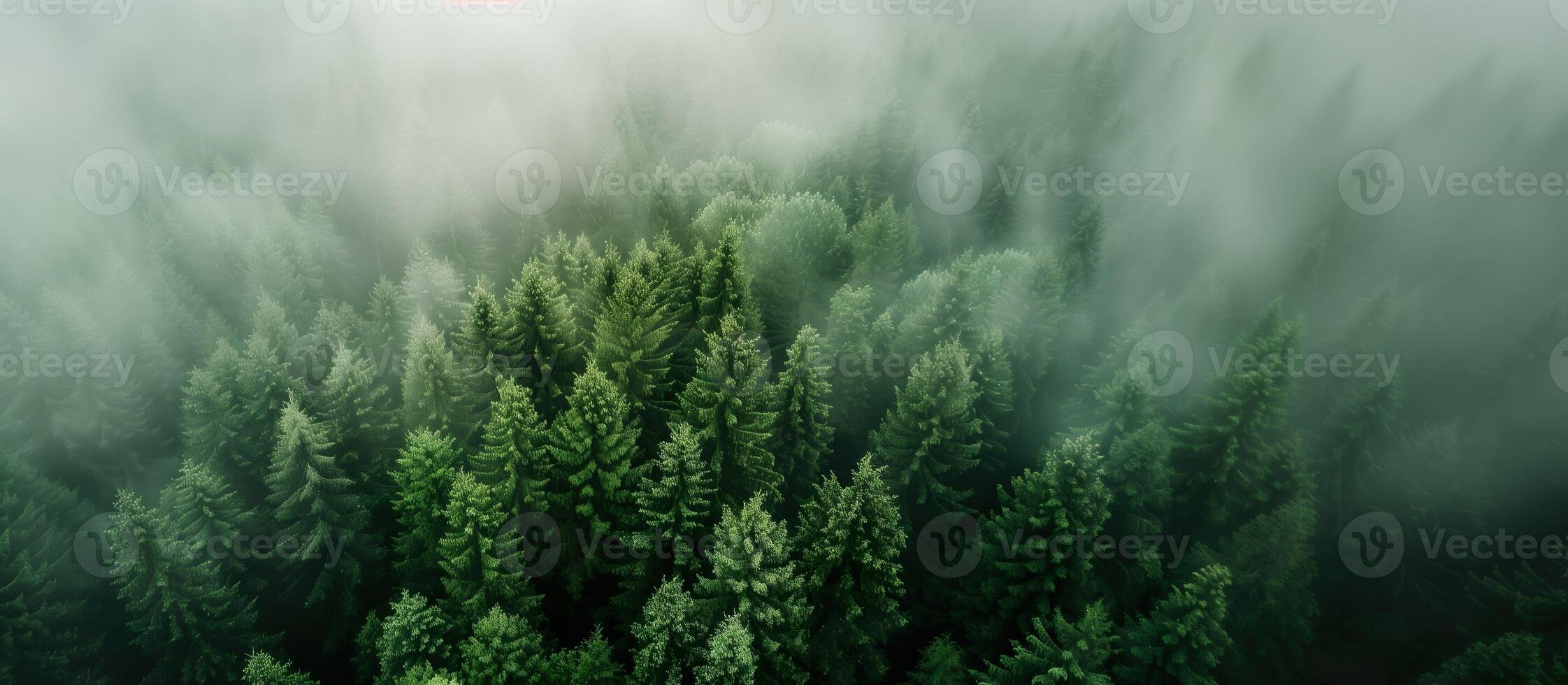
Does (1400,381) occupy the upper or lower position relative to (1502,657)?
upper

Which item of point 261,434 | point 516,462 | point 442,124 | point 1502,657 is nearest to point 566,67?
point 442,124

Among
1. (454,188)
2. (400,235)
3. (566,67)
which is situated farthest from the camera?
(566,67)

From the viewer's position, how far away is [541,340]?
1153 inches

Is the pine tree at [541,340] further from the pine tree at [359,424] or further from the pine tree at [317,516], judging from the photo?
the pine tree at [317,516]

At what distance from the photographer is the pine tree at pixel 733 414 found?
2594 centimetres

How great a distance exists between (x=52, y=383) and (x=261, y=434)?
17.3 m

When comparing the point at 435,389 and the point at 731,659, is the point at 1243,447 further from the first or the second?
the point at 435,389

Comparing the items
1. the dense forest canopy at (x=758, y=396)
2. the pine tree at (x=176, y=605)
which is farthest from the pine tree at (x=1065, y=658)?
the pine tree at (x=176, y=605)

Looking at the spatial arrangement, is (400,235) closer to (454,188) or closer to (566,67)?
(454,188)

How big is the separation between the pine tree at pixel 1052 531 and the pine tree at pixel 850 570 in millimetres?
4432

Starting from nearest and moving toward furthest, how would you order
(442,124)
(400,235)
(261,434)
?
(261,434) < (400,235) < (442,124)

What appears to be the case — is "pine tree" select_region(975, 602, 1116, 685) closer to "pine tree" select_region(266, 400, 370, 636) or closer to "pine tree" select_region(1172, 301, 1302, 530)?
"pine tree" select_region(1172, 301, 1302, 530)

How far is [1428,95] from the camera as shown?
8281 cm

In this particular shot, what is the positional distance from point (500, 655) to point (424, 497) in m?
6.72
